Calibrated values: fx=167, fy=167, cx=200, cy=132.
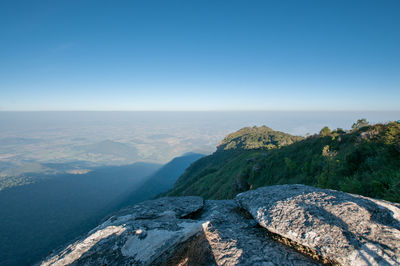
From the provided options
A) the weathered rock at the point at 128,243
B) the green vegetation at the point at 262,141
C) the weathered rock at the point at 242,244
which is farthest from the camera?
the green vegetation at the point at 262,141

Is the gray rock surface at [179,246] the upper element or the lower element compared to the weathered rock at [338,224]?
lower

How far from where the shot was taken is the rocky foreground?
389 cm

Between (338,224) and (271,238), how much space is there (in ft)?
6.01

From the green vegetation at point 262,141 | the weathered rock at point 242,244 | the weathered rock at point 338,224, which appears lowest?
the green vegetation at point 262,141

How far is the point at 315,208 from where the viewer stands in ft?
16.5

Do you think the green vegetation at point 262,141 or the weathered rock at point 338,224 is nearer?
the weathered rock at point 338,224

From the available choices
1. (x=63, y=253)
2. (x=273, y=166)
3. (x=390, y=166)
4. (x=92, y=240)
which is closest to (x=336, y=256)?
(x=92, y=240)

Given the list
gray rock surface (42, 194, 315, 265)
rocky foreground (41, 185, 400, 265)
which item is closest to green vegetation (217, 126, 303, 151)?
rocky foreground (41, 185, 400, 265)

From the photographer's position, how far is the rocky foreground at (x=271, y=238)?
3.89 meters

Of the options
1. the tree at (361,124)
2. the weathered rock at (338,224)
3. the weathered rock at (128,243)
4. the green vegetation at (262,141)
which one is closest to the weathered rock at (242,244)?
the weathered rock at (338,224)

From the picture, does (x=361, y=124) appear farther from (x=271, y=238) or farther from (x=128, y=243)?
(x=128, y=243)

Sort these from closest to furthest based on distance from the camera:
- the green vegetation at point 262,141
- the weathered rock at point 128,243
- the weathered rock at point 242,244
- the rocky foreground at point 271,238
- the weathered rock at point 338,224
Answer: the weathered rock at point 338,224
the rocky foreground at point 271,238
the weathered rock at point 242,244
the weathered rock at point 128,243
the green vegetation at point 262,141

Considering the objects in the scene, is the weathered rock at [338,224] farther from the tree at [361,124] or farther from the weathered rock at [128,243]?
the tree at [361,124]

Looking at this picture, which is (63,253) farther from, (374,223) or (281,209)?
(374,223)
